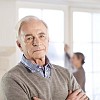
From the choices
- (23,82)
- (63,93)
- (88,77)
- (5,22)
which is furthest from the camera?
(88,77)

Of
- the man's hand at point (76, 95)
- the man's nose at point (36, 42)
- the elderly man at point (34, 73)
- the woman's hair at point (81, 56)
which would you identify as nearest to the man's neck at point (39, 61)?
the elderly man at point (34, 73)

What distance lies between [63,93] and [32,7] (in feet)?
5.79

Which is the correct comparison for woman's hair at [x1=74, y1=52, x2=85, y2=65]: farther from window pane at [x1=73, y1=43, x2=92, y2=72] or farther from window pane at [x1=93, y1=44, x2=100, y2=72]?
window pane at [x1=93, y1=44, x2=100, y2=72]

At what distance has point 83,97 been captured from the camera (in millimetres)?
1486

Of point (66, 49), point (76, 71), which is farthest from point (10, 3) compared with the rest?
point (76, 71)

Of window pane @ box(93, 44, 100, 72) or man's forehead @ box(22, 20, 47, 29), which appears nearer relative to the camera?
man's forehead @ box(22, 20, 47, 29)

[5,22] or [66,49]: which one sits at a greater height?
[5,22]

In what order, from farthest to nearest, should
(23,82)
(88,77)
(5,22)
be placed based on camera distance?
1. (88,77)
2. (5,22)
3. (23,82)

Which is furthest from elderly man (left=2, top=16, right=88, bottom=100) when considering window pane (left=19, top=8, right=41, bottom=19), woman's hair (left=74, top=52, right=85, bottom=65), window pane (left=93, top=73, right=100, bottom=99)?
window pane (left=93, top=73, right=100, bottom=99)

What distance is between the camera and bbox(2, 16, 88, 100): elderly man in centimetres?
129

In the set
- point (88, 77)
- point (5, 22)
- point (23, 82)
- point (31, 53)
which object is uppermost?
point (5, 22)

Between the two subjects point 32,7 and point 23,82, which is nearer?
point 23,82

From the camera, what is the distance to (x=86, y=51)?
131 inches

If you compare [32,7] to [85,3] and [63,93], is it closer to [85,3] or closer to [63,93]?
[85,3]
